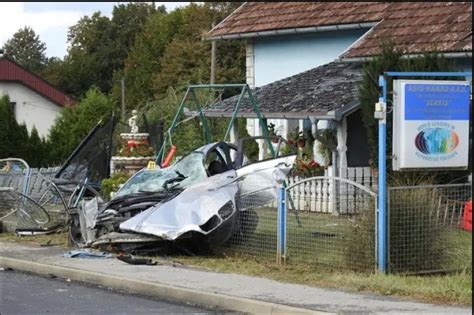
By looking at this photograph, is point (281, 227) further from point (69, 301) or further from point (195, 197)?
point (69, 301)

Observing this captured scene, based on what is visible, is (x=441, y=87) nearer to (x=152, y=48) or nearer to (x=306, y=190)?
(x=306, y=190)

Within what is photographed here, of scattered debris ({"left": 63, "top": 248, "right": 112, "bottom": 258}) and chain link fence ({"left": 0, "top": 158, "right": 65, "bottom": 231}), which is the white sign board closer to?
scattered debris ({"left": 63, "top": 248, "right": 112, "bottom": 258})

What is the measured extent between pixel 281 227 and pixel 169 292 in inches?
86.0

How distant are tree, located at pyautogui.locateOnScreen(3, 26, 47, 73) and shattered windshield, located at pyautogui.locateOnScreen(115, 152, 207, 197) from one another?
101360 millimetres

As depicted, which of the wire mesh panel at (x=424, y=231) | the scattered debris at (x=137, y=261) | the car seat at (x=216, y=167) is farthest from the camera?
the car seat at (x=216, y=167)

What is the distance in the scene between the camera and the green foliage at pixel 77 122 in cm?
3173

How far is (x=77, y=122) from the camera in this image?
3409cm

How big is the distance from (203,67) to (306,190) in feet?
152

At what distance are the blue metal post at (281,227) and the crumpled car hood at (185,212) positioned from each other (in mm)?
986

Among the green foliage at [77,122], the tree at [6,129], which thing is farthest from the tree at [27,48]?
the tree at [6,129]

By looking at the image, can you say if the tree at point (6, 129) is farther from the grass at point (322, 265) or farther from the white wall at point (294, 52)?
the grass at point (322, 265)

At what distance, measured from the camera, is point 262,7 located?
975 inches

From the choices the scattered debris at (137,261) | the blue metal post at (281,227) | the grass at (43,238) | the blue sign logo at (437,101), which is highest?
the blue sign logo at (437,101)

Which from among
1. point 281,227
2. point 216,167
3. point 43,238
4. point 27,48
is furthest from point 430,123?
point 27,48
